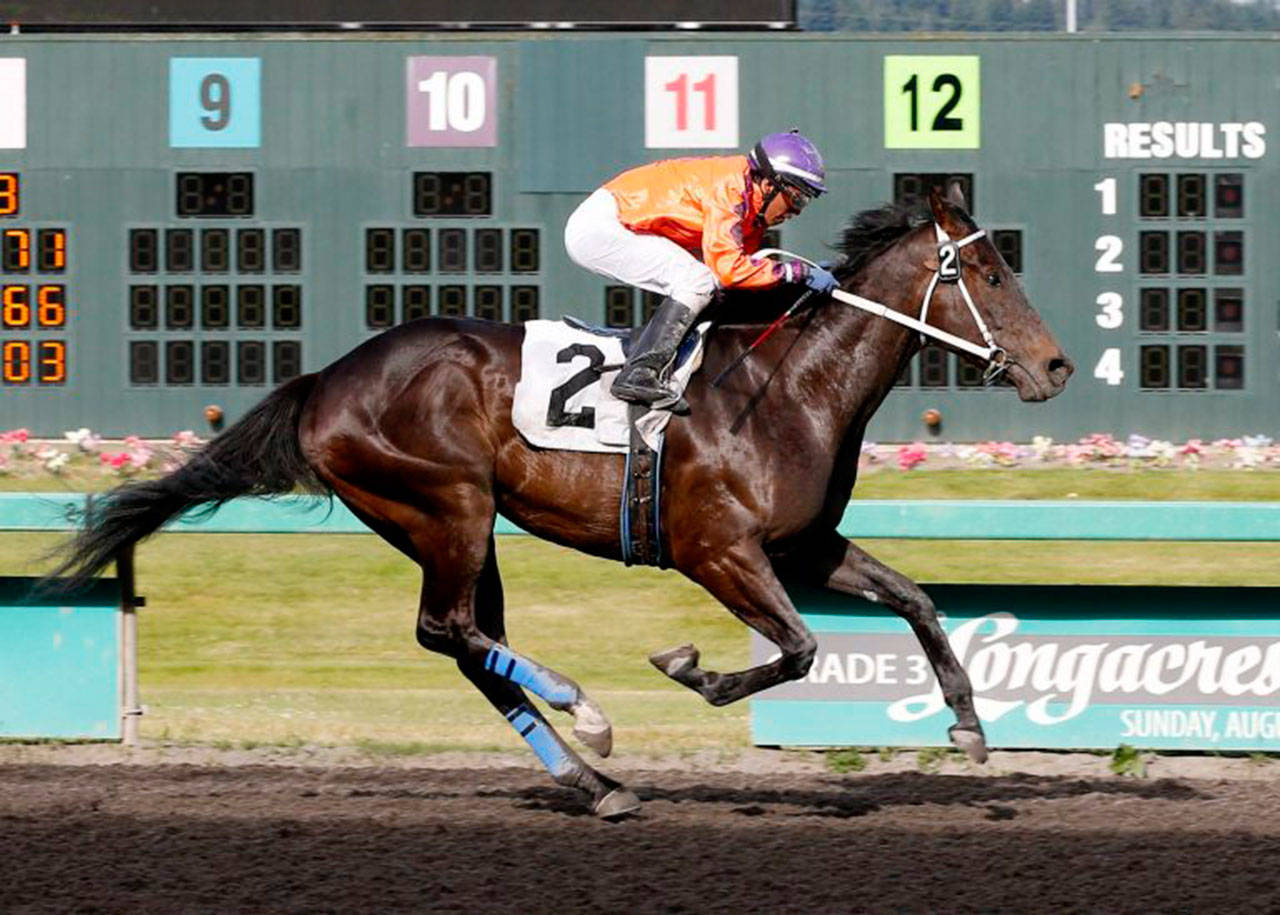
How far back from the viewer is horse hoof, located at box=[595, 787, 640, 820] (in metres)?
6.04

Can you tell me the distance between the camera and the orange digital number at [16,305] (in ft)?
44.9

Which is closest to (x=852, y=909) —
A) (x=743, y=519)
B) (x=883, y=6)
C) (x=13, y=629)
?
(x=743, y=519)

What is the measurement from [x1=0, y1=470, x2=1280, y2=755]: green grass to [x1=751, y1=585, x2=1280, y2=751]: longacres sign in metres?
0.54

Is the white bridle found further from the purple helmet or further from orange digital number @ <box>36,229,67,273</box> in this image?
orange digital number @ <box>36,229,67,273</box>

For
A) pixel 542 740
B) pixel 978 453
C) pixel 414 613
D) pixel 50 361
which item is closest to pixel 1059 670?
pixel 542 740

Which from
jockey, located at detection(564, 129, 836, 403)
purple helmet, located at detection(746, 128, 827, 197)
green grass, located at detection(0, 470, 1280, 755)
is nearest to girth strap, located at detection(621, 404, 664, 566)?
jockey, located at detection(564, 129, 836, 403)

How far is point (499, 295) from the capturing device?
1334 cm

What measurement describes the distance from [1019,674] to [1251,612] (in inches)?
31.9

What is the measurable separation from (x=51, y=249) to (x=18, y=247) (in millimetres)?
216

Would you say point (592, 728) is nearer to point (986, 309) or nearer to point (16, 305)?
point (986, 309)

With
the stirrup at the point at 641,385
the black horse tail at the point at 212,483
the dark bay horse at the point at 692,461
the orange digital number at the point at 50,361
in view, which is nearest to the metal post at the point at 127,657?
the black horse tail at the point at 212,483

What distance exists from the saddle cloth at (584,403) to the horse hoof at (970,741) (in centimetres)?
121

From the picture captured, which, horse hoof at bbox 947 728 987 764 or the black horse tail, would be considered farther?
the black horse tail

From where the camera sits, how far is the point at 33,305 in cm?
1373
